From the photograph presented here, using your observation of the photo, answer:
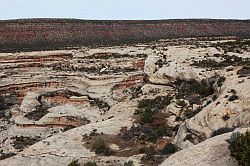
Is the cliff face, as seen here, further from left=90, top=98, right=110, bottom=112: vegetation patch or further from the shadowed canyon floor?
left=90, top=98, right=110, bottom=112: vegetation patch

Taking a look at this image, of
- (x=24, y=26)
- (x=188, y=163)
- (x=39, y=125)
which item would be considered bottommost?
(x=39, y=125)

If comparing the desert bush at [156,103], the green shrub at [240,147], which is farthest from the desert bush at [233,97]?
the desert bush at [156,103]

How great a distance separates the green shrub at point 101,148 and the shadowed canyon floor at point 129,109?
5 centimetres

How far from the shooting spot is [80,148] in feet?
78.9

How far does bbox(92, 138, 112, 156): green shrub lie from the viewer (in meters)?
23.2

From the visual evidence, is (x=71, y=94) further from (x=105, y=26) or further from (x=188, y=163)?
(x=105, y=26)

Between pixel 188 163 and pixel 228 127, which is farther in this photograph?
pixel 228 127

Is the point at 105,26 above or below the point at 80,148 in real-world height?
above

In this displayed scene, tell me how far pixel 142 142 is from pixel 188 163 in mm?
9788

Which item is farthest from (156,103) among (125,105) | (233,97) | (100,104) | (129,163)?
(129,163)

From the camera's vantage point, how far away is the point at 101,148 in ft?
77.0

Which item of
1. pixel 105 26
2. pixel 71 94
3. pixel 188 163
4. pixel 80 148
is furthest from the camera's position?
pixel 105 26

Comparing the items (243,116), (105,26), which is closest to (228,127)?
(243,116)

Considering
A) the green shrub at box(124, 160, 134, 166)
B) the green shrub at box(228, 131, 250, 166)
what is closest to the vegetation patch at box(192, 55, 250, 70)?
the green shrub at box(124, 160, 134, 166)
